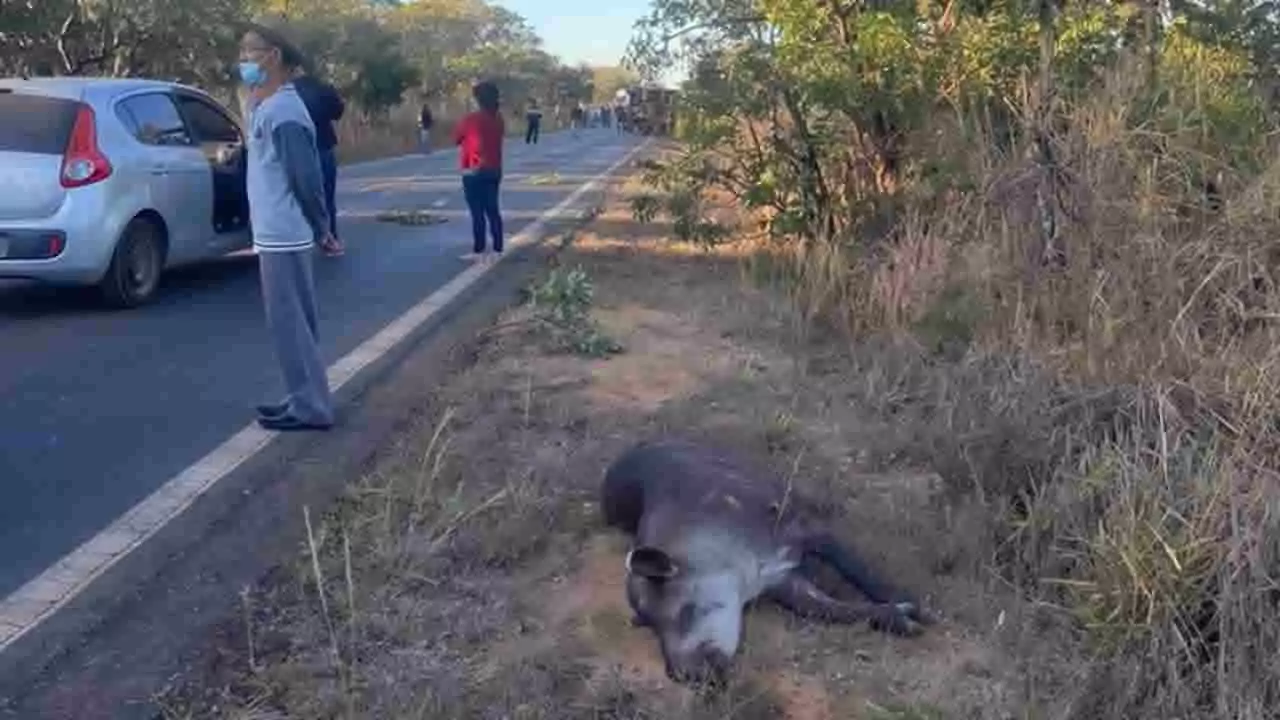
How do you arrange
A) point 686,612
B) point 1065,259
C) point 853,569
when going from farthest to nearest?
point 1065,259 < point 853,569 < point 686,612

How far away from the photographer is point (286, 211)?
21.4 feet

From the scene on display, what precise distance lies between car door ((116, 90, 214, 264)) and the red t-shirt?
2.56m

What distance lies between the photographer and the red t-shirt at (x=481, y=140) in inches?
494

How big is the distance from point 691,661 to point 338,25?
43.1 metres

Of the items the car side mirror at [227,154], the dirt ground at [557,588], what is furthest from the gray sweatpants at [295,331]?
the car side mirror at [227,154]

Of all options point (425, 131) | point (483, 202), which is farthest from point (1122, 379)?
point (425, 131)

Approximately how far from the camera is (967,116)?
29.6 ft

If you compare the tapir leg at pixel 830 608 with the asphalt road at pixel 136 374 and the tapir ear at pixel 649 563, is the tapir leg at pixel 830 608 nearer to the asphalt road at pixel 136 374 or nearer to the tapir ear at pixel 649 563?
the tapir ear at pixel 649 563

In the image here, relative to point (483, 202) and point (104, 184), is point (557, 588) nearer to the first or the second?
point (104, 184)

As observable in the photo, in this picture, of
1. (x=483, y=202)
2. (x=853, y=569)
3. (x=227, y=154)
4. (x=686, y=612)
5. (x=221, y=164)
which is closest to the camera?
(x=686, y=612)

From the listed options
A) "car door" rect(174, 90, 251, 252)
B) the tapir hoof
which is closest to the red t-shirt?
"car door" rect(174, 90, 251, 252)

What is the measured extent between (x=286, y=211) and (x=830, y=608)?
10.8 ft

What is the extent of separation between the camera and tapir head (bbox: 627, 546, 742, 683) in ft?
13.4

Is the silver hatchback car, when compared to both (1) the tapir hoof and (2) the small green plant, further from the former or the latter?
(1) the tapir hoof
